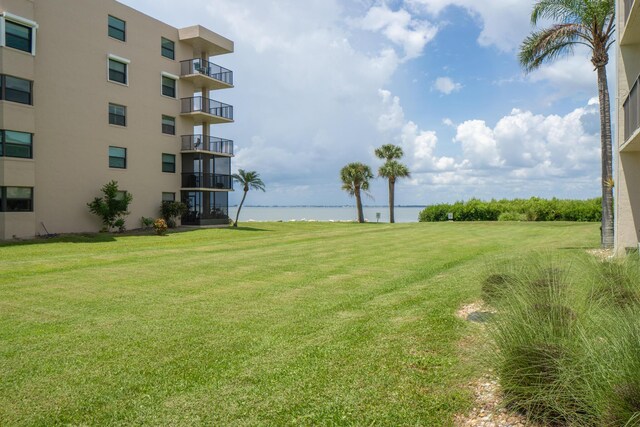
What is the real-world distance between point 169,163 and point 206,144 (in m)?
3.47

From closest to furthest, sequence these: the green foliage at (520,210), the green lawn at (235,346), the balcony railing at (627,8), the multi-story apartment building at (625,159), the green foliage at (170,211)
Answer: the green lawn at (235,346) < the balcony railing at (627,8) < the multi-story apartment building at (625,159) < the green foliage at (170,211) < the green foliage at (520,210)

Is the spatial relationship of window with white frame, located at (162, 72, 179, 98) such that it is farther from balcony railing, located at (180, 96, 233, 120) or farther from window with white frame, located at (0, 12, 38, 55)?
window with white frame, located at (0, 12, 38, 55)

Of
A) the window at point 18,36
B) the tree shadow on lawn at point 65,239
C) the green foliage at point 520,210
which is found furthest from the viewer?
the green foliage at point 520,210

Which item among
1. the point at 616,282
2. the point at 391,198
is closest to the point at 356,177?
the point at 391,198

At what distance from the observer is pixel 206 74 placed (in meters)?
37.8

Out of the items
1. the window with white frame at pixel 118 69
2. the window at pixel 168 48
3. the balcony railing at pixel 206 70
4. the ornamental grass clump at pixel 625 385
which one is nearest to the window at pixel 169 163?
the window with white frame at pixel 118 69

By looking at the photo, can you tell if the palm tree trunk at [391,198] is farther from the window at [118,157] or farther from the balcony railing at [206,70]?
the window at [118,157]

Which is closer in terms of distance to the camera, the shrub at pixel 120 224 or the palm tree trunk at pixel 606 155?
the palm tree trunk at pixel 606 155

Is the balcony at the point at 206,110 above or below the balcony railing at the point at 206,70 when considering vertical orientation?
Result: below

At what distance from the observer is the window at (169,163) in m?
35.4

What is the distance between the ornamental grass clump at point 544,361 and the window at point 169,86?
112 ft

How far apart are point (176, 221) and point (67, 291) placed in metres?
25.3

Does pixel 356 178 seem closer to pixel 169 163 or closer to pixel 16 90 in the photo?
pixel 169 163

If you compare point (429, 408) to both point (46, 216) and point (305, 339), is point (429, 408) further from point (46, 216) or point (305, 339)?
point (46, 216)
